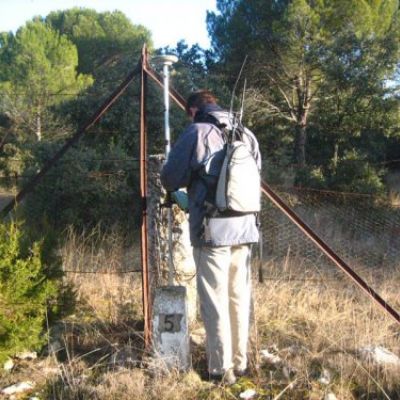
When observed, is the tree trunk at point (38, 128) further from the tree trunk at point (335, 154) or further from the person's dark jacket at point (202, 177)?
the person's dark jacket at point (202, 177)

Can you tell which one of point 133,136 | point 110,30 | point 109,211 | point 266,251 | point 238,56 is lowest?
point 266,251

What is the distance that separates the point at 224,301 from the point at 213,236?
0.40m

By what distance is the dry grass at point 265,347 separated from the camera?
9.80ft

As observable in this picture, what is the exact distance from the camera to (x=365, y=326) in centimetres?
371

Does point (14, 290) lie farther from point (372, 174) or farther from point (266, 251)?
point (372, 174)

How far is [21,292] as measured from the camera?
344cm

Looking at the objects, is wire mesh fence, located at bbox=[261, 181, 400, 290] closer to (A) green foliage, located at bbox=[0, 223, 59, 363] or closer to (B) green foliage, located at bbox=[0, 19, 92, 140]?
(A) green foliage, located at bbox=[0, 223, 59, 363]

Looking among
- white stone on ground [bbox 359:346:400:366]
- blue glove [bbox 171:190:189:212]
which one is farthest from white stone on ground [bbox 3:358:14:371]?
white stone on ground [bbox 359:346:400:366]

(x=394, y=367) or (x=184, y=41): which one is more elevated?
(x=184, y=41)

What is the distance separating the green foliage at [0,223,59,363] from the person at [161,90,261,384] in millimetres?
1202

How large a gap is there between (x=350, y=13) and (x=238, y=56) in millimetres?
3308

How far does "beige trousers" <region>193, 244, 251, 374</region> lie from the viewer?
293 cm

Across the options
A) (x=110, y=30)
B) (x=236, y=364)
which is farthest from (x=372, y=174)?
(x=110, y=30)

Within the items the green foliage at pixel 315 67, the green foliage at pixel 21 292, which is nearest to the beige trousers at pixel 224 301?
the green foliage at pixel 21 292
